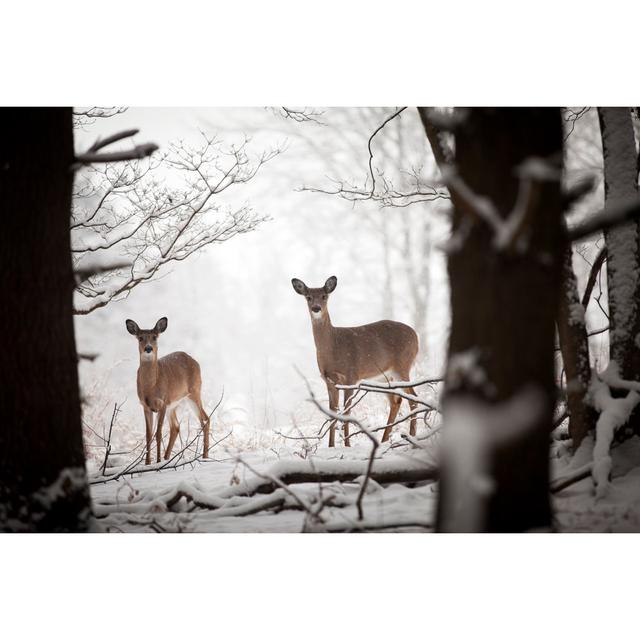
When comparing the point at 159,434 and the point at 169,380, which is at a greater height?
the point at 169,380

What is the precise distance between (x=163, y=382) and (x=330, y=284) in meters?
1.84

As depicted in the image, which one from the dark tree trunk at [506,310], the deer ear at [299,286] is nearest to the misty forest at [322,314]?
the dark tree trunk at [506,310]

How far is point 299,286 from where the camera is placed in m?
5.06

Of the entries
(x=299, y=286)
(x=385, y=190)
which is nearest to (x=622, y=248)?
(x=385, y=190)

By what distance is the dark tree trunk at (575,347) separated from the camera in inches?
122

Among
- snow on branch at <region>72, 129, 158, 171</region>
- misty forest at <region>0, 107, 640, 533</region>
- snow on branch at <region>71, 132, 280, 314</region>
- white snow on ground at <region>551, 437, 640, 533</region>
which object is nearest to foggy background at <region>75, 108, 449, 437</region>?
misty forest at <region>0, 107, 640, 533</region>

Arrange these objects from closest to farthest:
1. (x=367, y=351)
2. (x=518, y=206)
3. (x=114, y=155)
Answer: (x=518, y=206) < (x=114, y=155) < (x=367, y=351)

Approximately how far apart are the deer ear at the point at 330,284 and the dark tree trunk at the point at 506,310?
309 centimetres

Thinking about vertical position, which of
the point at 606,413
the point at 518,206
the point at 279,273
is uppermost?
the point at 279,273

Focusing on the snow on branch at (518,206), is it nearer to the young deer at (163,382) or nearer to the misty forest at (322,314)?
the misty forest at (322,314)

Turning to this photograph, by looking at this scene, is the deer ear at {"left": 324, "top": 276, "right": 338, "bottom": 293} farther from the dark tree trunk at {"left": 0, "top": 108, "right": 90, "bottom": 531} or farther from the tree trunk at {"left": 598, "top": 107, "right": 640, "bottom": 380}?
the dark tree trunk at {"left": 0, "top": 108, "right": 90, "bottom": 531}

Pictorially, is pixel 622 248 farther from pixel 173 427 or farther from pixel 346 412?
pixel 173 427
